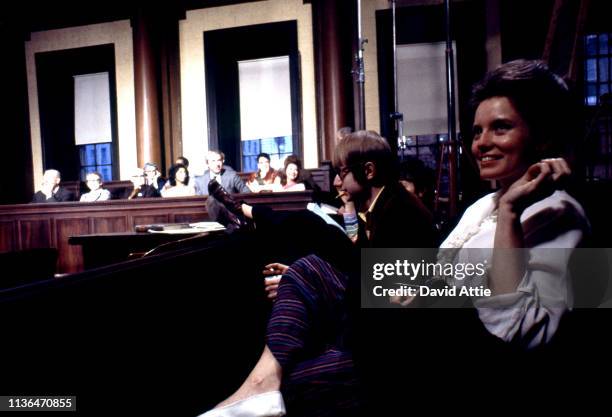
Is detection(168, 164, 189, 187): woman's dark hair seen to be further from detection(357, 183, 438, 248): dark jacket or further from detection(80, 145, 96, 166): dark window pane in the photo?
detection(357, 183, 438, 248): dark jacket

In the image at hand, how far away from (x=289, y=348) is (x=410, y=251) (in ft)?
1.34

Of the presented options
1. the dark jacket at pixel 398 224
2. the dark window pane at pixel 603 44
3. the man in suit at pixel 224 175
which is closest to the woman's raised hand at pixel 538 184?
the dark jacket at pixel 398 224

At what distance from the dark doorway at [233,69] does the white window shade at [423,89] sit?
1462 millimetres

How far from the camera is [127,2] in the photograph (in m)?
7.25

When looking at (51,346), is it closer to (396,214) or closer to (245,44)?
(396,214)

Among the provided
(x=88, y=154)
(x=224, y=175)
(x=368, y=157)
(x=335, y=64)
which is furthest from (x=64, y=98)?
(x=368, y=157)

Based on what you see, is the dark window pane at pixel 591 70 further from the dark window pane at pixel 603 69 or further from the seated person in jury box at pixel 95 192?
the seated person in jury box at pixel 95 192

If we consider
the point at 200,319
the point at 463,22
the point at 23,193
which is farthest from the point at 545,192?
the point at 23,193

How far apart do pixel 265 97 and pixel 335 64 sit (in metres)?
1.88

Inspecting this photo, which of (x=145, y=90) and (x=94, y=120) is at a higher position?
(x=145, y=90)

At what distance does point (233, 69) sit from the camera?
7.83 m

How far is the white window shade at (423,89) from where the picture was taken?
6.81 meters

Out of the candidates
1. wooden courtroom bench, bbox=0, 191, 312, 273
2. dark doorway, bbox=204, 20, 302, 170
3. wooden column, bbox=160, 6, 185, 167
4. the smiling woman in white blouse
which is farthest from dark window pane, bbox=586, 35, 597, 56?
the smiling woman in white blouse

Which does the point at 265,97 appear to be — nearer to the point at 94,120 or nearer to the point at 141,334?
the point at 94,120
